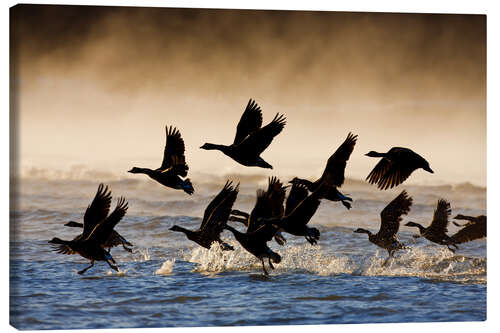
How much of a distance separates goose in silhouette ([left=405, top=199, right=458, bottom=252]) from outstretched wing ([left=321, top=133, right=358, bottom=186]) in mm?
1699

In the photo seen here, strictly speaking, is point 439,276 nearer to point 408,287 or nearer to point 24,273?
point 408,287

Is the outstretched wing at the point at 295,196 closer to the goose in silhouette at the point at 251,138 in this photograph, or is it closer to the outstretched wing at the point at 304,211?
the outstretched wing at the point at 304,211

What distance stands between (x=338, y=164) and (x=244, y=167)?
134 cm

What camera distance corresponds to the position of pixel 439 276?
43.8 feet

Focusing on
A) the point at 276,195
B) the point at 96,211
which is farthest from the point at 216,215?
the point at 96,211

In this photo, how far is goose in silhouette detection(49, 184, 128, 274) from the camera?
12.0m

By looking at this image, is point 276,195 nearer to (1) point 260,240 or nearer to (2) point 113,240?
(1) point 260,240

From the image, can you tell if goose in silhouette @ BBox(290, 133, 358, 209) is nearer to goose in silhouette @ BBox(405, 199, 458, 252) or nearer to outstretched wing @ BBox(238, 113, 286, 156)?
outstretched wing @ BBox(238, 113, 286, 156)

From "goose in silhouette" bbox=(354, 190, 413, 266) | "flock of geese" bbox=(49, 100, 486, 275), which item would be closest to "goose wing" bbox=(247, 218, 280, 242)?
"flock of geese" bbox=(49, 100, 486, 275)

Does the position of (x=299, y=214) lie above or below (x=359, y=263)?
above

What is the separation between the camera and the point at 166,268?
12641 mm

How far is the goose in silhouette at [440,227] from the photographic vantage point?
13.4 m

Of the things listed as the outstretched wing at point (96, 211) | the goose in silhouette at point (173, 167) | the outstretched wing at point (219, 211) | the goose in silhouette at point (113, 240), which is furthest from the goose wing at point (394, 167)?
the outstretched wing at point (96, 211)

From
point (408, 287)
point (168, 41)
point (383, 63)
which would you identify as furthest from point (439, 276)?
point (168, 41)
